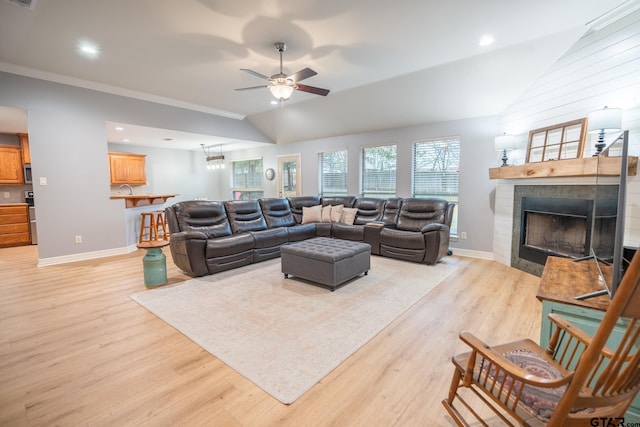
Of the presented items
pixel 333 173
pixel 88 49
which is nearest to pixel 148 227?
pixel 88 49

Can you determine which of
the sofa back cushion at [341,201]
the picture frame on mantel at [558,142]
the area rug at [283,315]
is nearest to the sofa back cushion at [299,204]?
the sofa back cushion at [341,201]

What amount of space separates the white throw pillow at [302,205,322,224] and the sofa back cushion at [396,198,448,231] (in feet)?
5.28

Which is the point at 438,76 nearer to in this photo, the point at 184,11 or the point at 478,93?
the point at 478,93

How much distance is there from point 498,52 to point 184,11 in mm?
3666

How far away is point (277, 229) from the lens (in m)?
5.05

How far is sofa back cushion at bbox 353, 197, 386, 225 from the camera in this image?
5652mm

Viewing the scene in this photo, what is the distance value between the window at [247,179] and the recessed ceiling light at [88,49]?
5330 millimetres

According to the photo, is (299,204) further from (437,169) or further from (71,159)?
(71,159)

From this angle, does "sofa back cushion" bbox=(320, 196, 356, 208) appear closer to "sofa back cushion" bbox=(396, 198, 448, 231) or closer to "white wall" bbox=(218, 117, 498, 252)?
"white wall" bbox=(218, 117, 498, 252)

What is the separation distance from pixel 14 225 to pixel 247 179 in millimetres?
5538

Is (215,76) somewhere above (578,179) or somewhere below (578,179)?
above

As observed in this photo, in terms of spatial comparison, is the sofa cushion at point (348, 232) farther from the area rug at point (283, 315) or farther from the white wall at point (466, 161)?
the white wall at point (466, 161)

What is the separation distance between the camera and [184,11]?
8.95ft

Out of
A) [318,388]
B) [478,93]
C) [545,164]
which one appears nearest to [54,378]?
[318,388]
